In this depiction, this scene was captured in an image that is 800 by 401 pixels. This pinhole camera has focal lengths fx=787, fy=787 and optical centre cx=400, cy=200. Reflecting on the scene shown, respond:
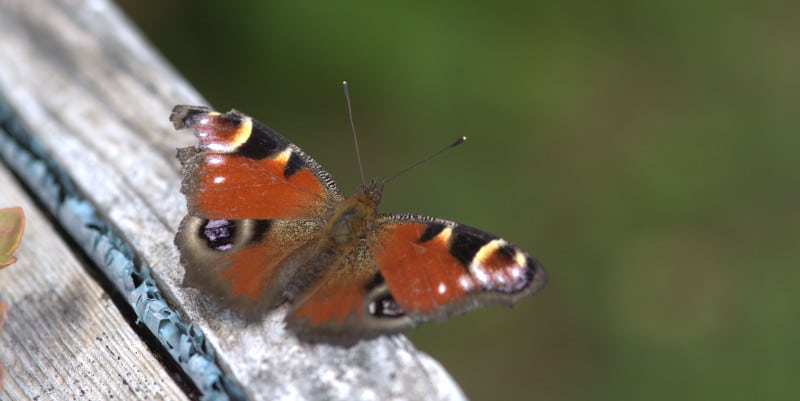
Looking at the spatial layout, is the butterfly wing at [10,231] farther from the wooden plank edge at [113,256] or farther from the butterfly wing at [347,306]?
the butterfly wing at [347,306]

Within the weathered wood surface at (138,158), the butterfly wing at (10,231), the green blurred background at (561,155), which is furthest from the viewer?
the green blurred background at (561,155)

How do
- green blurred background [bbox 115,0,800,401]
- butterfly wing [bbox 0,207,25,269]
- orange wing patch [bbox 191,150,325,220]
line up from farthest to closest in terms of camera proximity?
green blurred background [bbox 115,0,800,401] → orange wing patch [bbox 191,150,325,220] → butterfly wing [bbox 0,207,25,269]

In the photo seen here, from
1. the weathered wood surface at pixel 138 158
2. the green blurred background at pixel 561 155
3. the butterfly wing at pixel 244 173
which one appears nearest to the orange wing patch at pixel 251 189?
the butterfly wing at pixel 244 173

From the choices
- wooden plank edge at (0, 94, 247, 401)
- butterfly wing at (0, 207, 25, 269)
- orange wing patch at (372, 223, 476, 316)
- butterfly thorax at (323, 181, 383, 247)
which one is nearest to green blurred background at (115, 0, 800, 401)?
butterfly thorax at (323, 181, 383, 247)

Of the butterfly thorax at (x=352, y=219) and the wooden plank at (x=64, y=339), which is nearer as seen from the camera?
the wooden plank at (x=64, y=339)

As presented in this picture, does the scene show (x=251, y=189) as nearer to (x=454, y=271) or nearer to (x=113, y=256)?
(x=113, y=256)

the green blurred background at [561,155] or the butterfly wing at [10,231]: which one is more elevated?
the butterfly wing at [10,231]

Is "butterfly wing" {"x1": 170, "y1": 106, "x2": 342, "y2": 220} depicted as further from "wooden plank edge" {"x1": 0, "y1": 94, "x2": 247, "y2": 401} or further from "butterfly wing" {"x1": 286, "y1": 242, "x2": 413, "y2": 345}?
"butterfly wing" {"x1": 286, "y1": 242, "x2": 413, "y2": 345}

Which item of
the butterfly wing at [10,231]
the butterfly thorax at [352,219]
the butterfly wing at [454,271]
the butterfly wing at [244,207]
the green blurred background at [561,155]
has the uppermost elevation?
the butterfly wing at [10,231]
